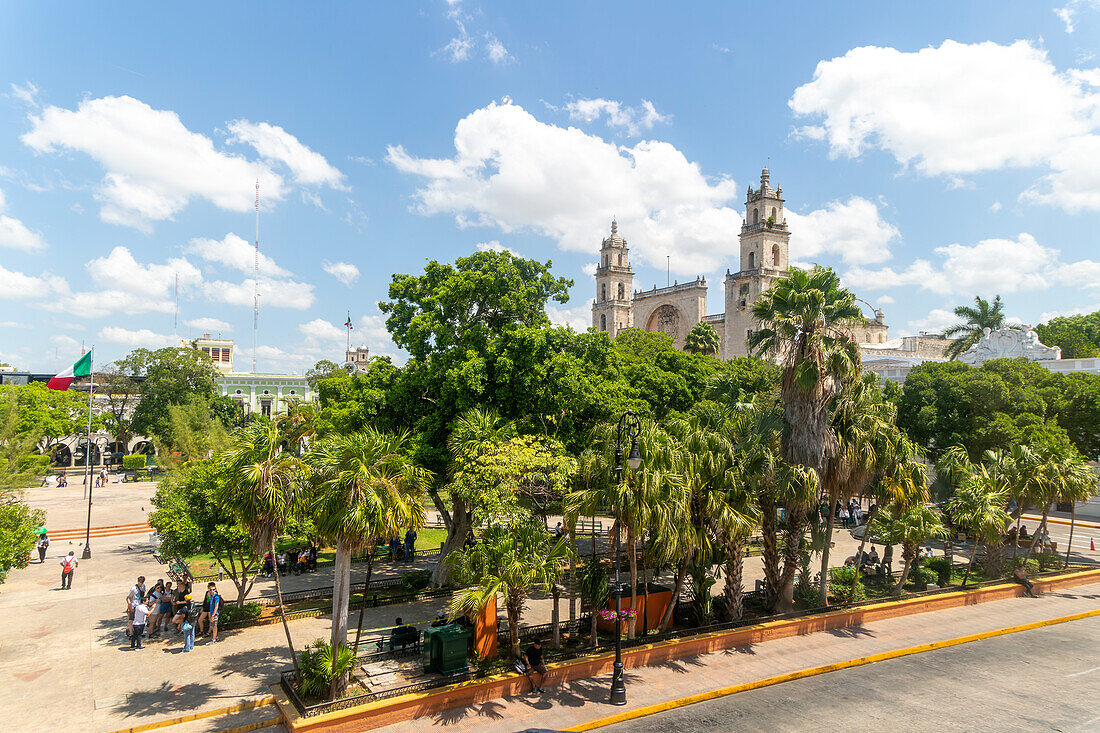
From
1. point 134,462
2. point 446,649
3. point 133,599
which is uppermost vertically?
point 446,649

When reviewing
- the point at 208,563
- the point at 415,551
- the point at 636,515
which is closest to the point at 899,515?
the point at 636,515

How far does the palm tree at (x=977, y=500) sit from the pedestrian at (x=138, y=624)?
2466cm

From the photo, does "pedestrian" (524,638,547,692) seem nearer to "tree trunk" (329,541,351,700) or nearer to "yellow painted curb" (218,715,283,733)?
"tree trunk" (329,541,351,700)

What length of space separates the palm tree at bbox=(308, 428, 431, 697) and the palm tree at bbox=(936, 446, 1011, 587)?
18425 millimetres

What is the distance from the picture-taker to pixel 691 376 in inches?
1394

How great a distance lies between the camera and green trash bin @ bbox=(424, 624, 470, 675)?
1320cm

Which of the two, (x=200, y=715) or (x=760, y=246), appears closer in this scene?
(x=200, y=715)

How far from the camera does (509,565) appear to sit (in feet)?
41.6

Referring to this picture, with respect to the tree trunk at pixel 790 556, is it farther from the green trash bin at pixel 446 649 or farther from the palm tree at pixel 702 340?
the palm tree at pixel 702 340

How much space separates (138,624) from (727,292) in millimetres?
77253

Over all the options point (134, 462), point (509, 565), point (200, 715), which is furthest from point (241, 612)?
point (134, 462)

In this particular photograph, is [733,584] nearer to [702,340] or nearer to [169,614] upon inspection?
[169,614]

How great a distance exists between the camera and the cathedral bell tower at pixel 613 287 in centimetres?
10538

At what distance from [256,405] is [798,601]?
85046 millimetres
